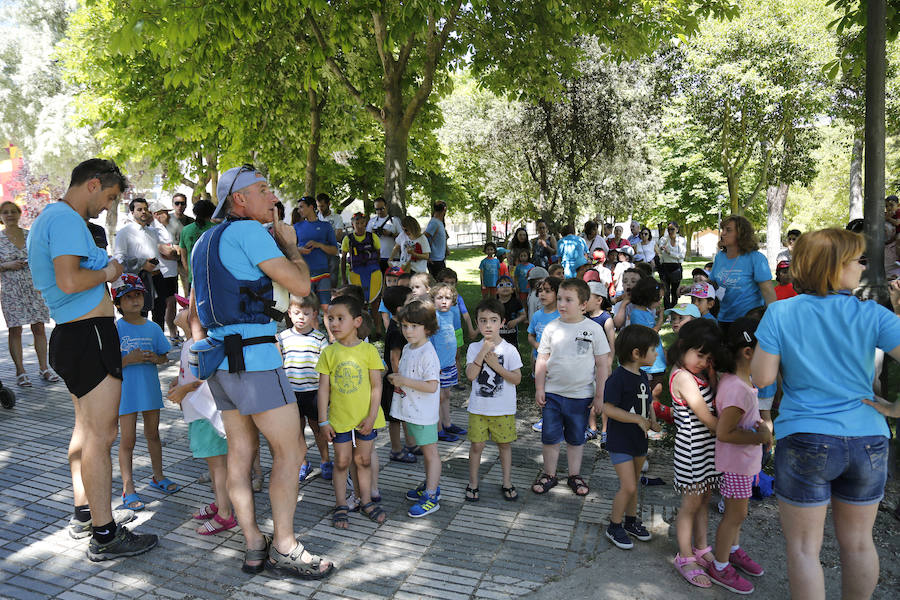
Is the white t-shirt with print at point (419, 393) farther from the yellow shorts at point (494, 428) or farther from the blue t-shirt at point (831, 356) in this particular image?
the blue t-shirt at point (831, 356)

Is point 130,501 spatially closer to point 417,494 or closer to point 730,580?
point 417,494

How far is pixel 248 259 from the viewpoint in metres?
3.32

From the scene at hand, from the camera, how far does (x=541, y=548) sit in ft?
12.7

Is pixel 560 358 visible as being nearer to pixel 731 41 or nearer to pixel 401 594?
pixel 401 594

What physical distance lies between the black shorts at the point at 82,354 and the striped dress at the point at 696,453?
11.0 feet

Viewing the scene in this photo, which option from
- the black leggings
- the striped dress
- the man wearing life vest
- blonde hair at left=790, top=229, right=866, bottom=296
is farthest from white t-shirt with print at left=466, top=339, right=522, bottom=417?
the black leggings

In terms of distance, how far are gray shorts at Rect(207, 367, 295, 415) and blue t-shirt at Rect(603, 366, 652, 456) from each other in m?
2.00

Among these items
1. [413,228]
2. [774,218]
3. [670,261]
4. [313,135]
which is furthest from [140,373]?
[774,218]

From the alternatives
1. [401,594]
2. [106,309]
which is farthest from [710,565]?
[106,309]

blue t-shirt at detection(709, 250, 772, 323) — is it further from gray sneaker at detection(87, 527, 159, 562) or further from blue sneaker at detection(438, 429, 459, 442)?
gray sneaker at detection(87, 527, 159, 562)

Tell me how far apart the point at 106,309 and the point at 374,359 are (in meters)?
1.67

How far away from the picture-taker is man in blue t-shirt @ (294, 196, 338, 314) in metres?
9.20

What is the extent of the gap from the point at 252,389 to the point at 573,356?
231 cm

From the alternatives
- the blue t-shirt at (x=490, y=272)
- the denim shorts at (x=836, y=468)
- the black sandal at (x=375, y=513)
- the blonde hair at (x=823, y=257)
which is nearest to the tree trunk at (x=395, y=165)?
the blue t-shirt at (x=490, y=272)
